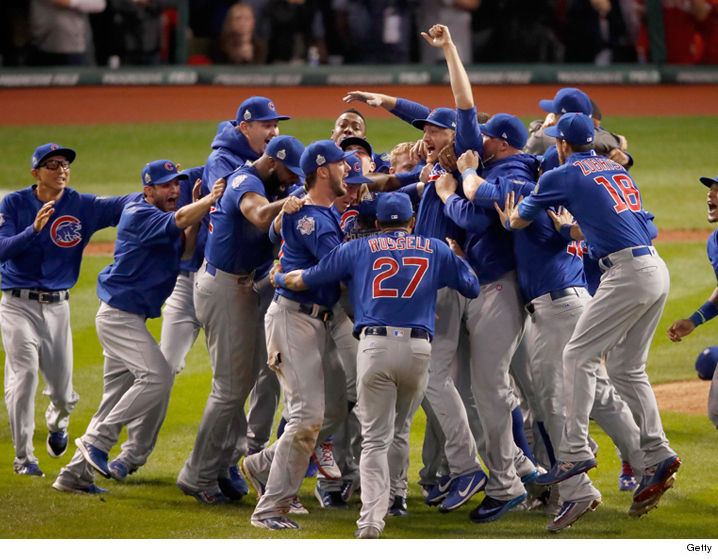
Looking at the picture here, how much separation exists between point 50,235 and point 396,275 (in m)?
2.70

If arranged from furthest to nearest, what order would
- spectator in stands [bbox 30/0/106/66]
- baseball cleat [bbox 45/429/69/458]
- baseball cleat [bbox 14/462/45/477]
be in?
spectator in stands [bbox 30/0/106/66] < baseball cleat [bbox 45/429/69/458] < baseball cleat [bbox 14/462/45/477]

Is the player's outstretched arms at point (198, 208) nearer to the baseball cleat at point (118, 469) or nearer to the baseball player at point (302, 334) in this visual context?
the baseball player at point (302, 334)

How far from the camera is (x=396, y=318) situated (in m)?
5.78

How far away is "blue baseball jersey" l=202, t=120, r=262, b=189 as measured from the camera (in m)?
6.89

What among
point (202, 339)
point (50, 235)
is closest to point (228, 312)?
Answer: point (50, 235)

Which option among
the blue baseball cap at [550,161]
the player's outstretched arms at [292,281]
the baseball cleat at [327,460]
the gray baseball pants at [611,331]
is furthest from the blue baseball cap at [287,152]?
the gray baseball pants at [611,331]

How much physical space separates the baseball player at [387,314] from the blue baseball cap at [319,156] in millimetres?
390

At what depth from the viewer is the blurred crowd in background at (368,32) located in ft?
62.5

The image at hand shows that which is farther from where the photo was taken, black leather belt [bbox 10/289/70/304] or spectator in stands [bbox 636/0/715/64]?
spectator in stands [bbox 636/0/715/64]

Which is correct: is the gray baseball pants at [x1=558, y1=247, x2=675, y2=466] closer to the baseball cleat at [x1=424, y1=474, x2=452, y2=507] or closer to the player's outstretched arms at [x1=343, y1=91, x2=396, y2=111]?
the baseball cleat at [x1=424, y1=474, x2=452, y2=507]

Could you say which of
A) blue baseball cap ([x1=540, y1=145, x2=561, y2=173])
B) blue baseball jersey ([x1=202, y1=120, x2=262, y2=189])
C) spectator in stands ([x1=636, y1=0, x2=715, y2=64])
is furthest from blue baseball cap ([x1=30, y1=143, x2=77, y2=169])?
spectator in stands ([x1=636, y1=0, x2=715, y2=64])

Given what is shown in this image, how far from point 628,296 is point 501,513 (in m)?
1.35

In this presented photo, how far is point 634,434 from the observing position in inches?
251

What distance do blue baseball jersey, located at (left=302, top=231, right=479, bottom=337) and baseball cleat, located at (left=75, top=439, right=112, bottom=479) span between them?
1.74 metres
